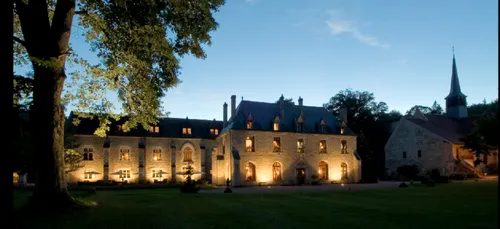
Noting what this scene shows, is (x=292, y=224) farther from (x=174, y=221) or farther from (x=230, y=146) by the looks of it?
(x=230, y=146)

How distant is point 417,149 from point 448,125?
604 centimetres

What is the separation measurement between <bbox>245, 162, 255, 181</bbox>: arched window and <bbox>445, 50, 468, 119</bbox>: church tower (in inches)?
1272

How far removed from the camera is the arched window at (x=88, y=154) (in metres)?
44.0

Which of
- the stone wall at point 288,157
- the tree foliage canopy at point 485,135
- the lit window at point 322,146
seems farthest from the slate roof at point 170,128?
the tree foliage canopy at point 485,135

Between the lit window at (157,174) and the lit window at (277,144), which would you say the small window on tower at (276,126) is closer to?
the lit window at (277,144)

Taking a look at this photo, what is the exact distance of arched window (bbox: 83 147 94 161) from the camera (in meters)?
44.0

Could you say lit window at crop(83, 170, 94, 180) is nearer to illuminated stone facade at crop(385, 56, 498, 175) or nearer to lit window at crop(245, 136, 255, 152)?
lit window at crop(245, 136, 255, 152)

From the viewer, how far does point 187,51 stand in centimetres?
1747

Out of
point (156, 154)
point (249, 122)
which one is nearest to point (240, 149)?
point (249, 122)

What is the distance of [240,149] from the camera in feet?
126

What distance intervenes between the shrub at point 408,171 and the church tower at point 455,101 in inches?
488

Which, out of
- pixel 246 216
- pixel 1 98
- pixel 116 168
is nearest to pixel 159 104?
pixel 246 216

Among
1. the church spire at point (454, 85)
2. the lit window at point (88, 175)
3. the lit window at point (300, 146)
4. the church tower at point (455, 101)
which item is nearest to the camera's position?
the lit window at point (300, 146)

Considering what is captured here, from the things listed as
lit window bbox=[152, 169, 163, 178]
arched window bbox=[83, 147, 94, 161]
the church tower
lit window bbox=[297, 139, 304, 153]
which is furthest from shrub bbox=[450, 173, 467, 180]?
arched window bbox=[83, 147, 94, 161]
